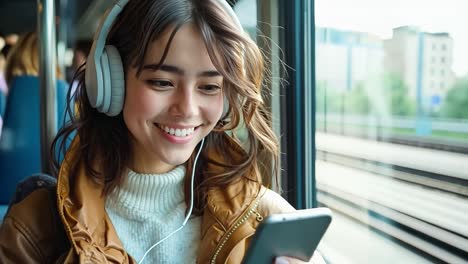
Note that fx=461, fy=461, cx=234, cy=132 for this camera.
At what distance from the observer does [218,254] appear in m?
1.04

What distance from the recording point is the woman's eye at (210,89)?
1.00 meters

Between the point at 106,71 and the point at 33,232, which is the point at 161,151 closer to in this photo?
the point at 106,71

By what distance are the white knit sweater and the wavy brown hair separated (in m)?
0.05

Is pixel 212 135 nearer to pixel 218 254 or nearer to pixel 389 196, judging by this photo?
pixel 218 254

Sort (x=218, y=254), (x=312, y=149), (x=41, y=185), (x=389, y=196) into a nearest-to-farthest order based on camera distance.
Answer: (x=218, y=254)
(x=41, y=185)
(x=389, y=196)
(x=312, y=149)

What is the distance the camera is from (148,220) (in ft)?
3.62

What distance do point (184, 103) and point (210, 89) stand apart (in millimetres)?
76

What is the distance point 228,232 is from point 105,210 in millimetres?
300

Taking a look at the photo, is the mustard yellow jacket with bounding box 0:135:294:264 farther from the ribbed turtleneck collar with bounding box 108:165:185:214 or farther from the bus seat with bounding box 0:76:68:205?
the bus seat with bounding box 0:76:68:205

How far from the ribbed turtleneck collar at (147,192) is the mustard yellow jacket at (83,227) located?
0.05 meters

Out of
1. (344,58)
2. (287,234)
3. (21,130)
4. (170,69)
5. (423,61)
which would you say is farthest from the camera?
(21,130)

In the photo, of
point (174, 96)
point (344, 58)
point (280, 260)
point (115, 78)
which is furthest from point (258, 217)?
point (344, 58)

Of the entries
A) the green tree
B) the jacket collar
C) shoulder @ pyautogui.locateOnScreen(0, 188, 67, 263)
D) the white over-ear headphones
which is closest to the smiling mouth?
the white over-ear headphones

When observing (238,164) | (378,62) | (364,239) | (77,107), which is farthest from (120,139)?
(364,239)
